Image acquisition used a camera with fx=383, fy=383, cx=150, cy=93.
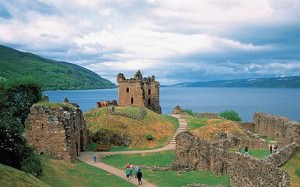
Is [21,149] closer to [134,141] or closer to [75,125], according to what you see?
[75,125]

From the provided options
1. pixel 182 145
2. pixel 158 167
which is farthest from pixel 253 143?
pixel 158 167

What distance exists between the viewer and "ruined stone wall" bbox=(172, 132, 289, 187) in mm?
20564

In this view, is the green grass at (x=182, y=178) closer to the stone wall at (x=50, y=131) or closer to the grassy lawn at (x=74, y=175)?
the grassy lawn at (x=74, y=175)

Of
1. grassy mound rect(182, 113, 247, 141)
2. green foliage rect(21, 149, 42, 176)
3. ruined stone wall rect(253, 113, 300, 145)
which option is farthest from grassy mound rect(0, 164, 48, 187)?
grassy mound rect(182, 113, 247, 141)

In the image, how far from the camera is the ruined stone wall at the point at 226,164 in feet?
67.5

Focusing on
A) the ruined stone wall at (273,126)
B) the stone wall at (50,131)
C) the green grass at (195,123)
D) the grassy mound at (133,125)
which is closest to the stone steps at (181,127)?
the grassy mound at (133,125)

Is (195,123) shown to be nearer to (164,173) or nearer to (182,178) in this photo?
(164,173)

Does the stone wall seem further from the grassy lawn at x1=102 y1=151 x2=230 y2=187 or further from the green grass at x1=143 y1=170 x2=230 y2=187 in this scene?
the green grass at x1=143 y1=170 x2=230 y2=187

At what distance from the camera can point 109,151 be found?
164ft

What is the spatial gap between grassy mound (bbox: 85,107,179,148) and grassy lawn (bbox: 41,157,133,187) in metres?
16.1

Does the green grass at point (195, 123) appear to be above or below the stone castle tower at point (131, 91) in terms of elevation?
below

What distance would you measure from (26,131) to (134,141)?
17273 mm

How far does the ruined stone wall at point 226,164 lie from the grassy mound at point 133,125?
11791 mm

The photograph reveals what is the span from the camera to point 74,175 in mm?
33719
